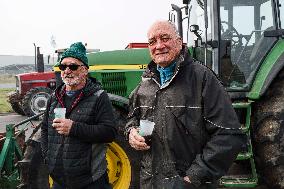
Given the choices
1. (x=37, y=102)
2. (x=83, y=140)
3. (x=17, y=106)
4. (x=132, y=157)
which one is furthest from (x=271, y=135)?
(x=17, y=106)

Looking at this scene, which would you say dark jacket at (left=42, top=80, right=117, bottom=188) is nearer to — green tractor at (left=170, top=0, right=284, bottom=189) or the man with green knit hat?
the man with green knit hat

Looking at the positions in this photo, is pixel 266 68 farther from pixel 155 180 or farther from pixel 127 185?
pixel 155 180

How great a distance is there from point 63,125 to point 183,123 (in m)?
1.04

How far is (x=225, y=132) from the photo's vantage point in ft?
7.30

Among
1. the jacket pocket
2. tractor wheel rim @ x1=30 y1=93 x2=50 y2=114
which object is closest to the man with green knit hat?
the jacket pocket

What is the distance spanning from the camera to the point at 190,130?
7.53ft

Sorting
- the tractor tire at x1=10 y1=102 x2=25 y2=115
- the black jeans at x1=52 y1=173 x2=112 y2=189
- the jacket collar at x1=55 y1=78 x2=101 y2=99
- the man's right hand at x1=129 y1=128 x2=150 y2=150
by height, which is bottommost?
the black jeans at x1=52 y1=173 x2=112 y2=189

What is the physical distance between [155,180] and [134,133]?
32 centimetres

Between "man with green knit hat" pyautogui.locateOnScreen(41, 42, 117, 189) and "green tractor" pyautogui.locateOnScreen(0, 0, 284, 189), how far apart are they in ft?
5.11

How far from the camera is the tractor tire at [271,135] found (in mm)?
4328

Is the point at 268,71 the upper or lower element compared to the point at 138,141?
upper

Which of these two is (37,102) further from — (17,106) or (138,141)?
(138,141)

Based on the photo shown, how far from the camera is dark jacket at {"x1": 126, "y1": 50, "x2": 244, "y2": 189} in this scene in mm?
2229

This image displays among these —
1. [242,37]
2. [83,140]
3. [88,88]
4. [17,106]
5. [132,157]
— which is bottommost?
[132,157]
